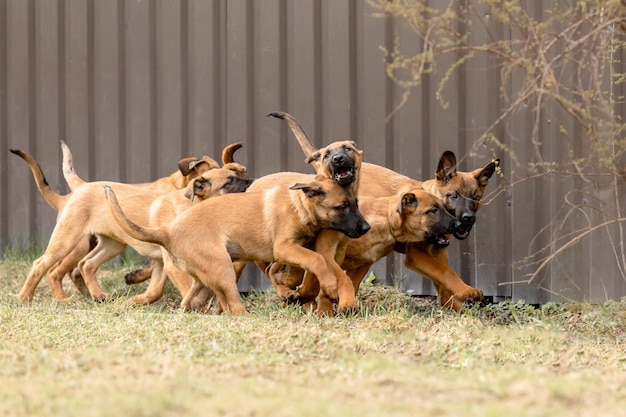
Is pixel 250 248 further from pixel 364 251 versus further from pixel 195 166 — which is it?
pixel 195 166

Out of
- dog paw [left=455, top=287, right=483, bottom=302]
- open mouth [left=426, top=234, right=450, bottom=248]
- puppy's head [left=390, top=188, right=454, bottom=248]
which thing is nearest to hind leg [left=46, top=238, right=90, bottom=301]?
puppy's head [left=390, top=188, right=454, bottom=248]

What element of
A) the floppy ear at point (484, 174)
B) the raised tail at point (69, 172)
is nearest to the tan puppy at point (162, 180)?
the raised tail at point (69, 172)

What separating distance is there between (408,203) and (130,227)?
203 centimetres

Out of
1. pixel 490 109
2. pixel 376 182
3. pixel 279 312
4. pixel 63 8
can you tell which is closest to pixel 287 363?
pixel 279 312

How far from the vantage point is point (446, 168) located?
8219 mm

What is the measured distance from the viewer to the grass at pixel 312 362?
14.1ft

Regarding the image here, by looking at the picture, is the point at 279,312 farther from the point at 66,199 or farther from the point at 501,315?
the point at 66,199

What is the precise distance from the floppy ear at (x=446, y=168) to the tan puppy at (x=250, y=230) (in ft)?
2.75

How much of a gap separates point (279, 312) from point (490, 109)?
259cm

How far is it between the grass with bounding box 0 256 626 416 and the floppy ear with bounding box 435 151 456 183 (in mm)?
1018

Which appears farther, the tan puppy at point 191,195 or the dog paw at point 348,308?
the tan puppy at point 191,195

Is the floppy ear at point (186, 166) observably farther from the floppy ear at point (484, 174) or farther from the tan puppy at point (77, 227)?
the floppy ear at point (484, 174)

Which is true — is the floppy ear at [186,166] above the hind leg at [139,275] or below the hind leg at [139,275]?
above

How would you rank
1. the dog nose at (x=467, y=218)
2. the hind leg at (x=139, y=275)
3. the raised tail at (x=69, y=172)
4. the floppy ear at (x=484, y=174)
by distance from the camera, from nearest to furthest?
the dog nose at (x=467, y=218) < the floppy ear at (x=484, y=174) < the hind leg at (x=139, y=275) < the raised tail at (x=69, y=172)
